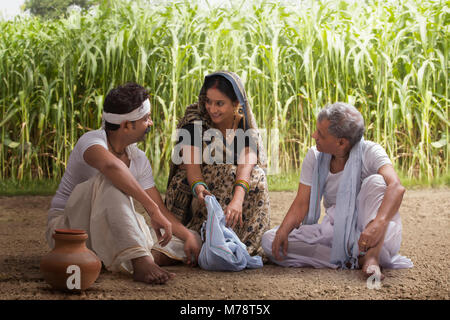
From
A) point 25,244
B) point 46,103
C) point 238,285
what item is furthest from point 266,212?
point 46,103

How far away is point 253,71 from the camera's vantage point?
4867 mm

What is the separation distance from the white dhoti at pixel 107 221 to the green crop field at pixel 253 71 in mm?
2506

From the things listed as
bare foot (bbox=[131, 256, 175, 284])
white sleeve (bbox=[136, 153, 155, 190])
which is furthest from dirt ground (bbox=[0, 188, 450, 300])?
white sleeve (bbox=[136, 153, 155, 190])

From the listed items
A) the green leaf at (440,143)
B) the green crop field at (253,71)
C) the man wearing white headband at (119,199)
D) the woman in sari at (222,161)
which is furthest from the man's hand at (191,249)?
the green leaf at (440,143)

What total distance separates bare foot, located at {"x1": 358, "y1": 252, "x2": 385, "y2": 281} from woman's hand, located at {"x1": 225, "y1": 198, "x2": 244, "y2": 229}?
0.57 meters

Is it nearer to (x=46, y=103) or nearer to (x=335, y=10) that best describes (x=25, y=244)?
(x=46, y=103)

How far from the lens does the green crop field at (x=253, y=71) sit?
15.7 ft

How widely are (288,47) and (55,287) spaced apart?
3617 mm

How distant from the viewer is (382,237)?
2211 millimetres

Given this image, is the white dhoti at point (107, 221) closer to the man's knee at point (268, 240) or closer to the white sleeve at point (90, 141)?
the white sleeve at point (90, 141)

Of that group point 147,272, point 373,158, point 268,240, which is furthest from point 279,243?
point 147,272

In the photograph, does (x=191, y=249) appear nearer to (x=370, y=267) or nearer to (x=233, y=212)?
(x=233, y=212)

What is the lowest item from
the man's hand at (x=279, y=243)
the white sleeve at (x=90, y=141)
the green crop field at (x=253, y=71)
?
the man's hand at (x=279, y=243)

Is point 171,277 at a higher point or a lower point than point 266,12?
lower
